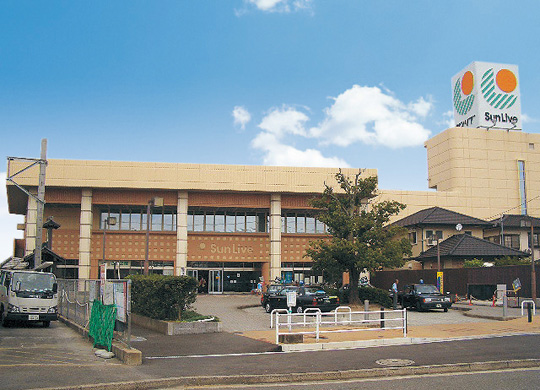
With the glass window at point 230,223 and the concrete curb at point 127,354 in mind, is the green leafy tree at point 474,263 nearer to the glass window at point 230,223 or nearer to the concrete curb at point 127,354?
the glass window at point 230,223

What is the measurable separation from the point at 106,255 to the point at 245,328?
29.4m

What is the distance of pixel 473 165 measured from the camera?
211 ft

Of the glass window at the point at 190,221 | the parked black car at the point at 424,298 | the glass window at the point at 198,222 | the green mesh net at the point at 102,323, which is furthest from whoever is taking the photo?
the glass window at the point at 198,222

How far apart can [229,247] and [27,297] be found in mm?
29173

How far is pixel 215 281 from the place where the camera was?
5016 cm

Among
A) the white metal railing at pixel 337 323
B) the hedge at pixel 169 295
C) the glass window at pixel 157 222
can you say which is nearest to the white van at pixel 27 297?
the hedge at pixel 169 295

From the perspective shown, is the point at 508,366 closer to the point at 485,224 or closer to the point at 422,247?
Result: the point at 422,247

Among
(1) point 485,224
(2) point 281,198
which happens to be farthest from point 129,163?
(1) point 485,224

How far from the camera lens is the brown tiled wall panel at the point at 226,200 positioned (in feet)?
161

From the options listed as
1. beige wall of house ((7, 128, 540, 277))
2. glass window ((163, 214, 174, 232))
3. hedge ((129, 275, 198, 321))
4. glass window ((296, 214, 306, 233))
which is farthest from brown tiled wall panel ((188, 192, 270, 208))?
hedge ((129, 275, 198, 321))

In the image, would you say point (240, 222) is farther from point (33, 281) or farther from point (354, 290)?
point (33, 281)

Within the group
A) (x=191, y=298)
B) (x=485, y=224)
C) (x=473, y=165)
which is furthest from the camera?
(x=473, y=165)

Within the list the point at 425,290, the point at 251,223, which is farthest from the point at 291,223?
the point at 425,290

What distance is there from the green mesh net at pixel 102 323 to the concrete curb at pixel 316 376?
3947 millimetres
